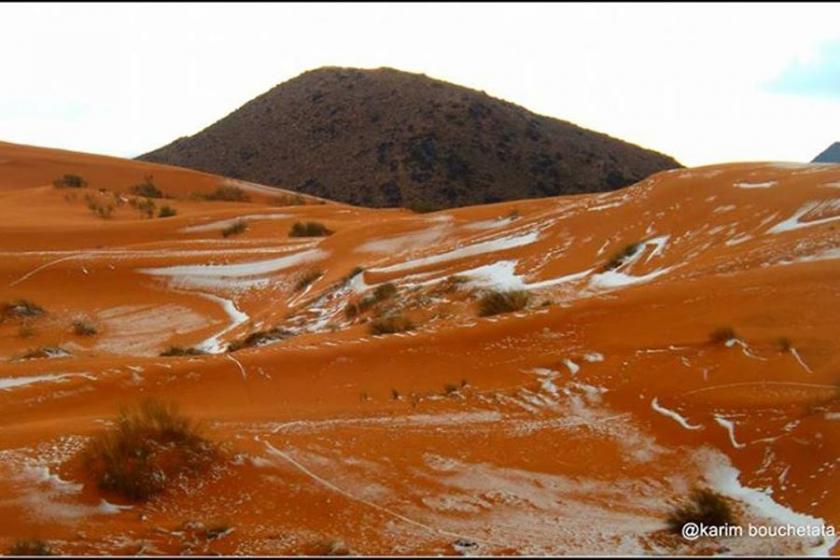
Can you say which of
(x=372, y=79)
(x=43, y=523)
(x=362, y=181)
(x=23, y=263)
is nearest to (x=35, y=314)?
(x=23, y=263)

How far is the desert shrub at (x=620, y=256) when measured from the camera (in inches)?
629

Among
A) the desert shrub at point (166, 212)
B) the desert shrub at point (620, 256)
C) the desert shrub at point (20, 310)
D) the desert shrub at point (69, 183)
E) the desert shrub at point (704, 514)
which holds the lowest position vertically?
the desert shrub at point (704, 514)

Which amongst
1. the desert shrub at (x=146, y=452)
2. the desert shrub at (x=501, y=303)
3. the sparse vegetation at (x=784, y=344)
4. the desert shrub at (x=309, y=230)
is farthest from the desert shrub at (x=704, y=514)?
the desert shrub at (x=309, y=230)

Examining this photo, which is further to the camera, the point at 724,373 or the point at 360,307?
the point at 360,307

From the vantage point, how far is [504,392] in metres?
10.1

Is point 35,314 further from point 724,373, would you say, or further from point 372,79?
point 372,79

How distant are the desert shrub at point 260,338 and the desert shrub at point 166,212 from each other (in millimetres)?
17022

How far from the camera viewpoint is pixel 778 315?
11.1 m

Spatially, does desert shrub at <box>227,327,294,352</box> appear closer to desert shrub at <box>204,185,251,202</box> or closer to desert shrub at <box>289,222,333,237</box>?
desert shrub at <box>289,222,333,237</box>

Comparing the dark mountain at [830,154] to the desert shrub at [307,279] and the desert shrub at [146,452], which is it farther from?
the desert shrub at [146,452]

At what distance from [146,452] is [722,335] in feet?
21.1

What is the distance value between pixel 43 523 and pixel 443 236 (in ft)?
54.1

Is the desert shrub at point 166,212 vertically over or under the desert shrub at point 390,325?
over

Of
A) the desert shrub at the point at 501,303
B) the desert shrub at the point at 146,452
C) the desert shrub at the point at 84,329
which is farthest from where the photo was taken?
the desert shrub at the point at 84,329
